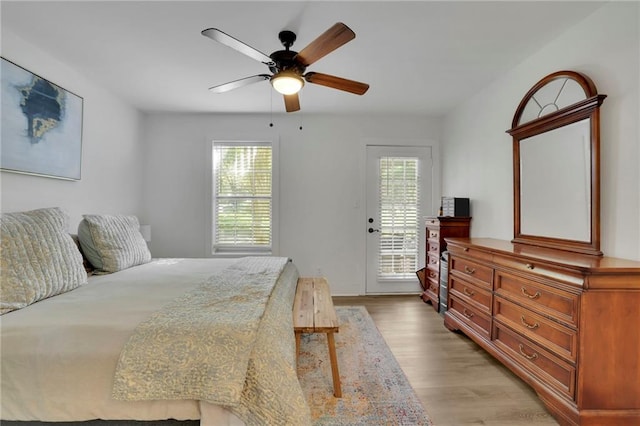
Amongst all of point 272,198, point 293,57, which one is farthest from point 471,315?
point 272,198

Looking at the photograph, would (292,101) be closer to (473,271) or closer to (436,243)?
(473,271)

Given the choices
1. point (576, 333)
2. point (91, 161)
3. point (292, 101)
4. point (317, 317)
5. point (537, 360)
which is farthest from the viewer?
point (91, 161)

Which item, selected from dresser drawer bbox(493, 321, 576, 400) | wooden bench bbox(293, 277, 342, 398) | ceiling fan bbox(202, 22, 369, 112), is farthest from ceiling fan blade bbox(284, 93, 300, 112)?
dresser drawer bbox(493, 321, 576, 400)

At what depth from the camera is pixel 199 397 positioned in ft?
3.73

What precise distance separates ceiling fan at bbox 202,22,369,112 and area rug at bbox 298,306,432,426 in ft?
6.74

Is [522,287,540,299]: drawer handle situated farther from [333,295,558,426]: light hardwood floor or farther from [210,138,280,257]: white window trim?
[210,138,280,257]: white window trim

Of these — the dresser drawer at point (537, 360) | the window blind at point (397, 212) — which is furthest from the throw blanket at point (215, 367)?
the window blind at point (397, 212)

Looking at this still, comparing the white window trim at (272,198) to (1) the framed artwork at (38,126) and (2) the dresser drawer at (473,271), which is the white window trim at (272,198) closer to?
(1) the framed artwork at (38,126)

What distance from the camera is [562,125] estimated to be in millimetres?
2139

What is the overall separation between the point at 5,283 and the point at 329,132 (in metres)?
3.44

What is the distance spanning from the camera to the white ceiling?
1.92 meters

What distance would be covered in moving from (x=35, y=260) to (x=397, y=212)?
3644 millimetres

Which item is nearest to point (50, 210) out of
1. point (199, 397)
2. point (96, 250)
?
point (96, 250)

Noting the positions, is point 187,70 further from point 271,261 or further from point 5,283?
point 5,283
